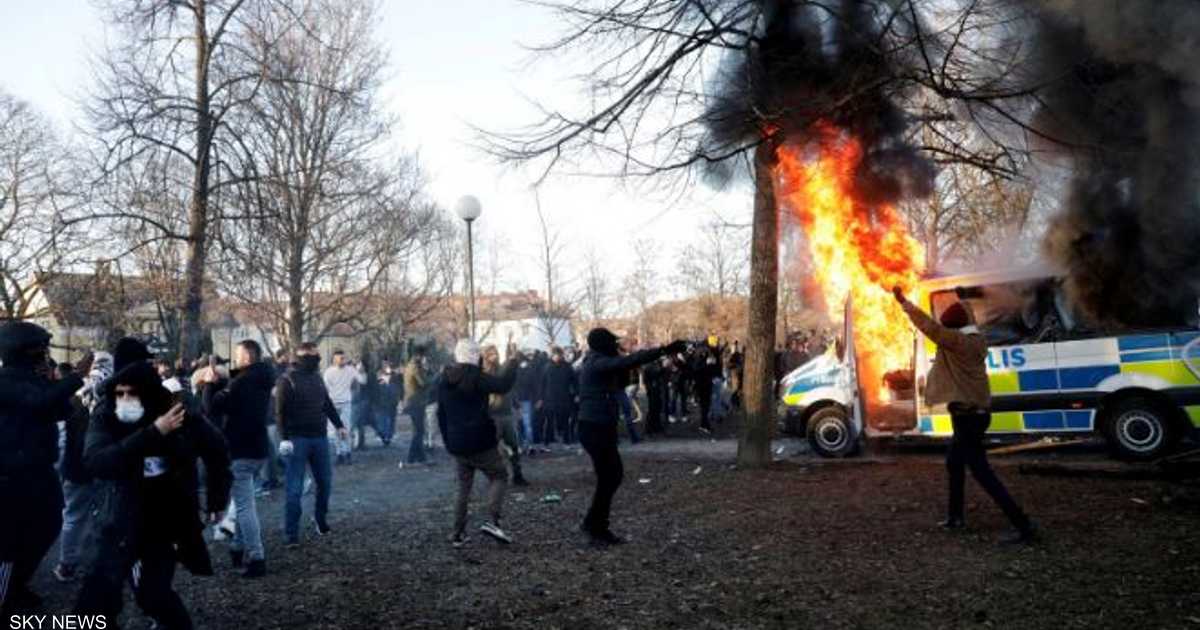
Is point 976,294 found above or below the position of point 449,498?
above

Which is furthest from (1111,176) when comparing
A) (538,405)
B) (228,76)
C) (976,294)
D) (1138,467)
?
(228,76)

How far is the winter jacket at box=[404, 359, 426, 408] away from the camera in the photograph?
46.2 feet

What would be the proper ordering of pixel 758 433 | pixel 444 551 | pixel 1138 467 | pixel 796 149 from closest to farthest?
pixel 444 551 < pixel 1138 467 < pixel 796 149 < pixel 758 433

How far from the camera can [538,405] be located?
15727 millimetres

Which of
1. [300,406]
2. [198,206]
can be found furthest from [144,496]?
[198,206]

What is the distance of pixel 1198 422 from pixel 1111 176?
313 cm

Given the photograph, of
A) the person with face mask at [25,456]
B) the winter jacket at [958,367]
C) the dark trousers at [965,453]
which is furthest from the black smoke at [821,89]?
the person with face mask at [25,456]

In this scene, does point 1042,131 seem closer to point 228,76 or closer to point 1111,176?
point 1111,176

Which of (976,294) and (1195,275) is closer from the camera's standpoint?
(1195,275)

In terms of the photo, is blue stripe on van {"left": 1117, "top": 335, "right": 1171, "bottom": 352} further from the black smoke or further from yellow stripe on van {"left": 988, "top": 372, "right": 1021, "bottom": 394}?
the black smoke

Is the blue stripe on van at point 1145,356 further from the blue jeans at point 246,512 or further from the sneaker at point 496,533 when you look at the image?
the blue jeans at point 246,512

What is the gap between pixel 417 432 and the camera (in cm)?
1385

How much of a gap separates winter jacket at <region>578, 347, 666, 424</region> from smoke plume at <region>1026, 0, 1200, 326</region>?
5010 millimetres

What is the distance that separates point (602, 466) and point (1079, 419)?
661cm
